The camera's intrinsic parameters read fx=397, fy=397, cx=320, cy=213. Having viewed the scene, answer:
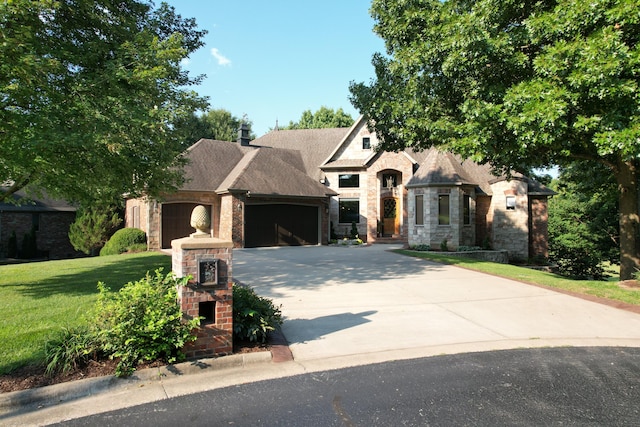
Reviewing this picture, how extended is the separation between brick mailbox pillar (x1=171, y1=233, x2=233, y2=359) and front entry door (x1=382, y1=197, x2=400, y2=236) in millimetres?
22845

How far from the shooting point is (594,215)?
2877cm

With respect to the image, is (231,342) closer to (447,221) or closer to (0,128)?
(0,128)

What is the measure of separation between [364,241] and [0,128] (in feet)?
71.4

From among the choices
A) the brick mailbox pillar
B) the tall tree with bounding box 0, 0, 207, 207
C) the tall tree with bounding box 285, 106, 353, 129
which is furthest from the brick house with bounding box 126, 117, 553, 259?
the tall tree with bounding box 285, 106, 353, 129

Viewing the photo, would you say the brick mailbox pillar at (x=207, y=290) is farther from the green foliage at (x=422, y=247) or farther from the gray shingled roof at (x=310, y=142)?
the gray shingled roof at (x=310, y=142)

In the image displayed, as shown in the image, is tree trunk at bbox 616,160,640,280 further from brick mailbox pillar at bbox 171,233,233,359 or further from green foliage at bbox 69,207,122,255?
green foliage at bbox 69,207,122,255

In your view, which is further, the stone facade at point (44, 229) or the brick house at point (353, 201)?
the stone facade at point (44, 229)

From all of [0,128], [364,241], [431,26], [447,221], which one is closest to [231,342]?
[0,128]

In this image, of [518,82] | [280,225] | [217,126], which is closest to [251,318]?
[518,82]

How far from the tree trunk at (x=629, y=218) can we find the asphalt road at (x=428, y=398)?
853 centimetres

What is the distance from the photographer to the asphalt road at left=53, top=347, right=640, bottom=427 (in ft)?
11.9

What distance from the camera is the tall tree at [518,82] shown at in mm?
8117

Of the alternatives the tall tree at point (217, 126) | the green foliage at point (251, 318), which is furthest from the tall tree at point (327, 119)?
the green foliage at point (251, 318)

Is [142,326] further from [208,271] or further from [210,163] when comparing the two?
[210,163]
